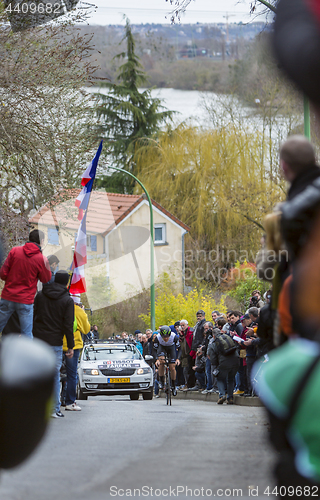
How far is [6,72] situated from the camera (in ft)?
47.2

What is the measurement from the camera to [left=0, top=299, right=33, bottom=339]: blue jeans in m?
8.59

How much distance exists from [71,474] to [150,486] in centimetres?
69

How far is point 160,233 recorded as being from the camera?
49.3 meters

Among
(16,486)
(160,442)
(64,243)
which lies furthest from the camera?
(64,243)

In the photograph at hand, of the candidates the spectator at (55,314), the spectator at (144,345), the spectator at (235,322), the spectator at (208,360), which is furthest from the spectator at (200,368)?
the spectator at (55,314)

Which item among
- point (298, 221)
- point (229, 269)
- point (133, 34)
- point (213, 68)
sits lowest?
point (229, 269)

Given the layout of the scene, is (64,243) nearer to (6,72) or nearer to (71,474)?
(6,72)

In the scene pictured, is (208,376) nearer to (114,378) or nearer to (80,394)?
(114,378)

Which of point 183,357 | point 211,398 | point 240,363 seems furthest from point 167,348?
point 240,363

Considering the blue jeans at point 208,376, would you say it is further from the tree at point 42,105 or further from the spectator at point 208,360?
the tree at point 42,105

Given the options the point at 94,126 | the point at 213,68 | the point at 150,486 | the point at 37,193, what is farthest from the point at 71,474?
the point at 213,68

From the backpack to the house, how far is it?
2696 cm

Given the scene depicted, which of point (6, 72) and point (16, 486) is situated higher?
point (6, 72)

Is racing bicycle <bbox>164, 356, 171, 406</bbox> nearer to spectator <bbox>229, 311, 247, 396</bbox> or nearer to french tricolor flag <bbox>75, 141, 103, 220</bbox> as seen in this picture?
spectator <bbox>229, 311, 247, 396</bbox>
